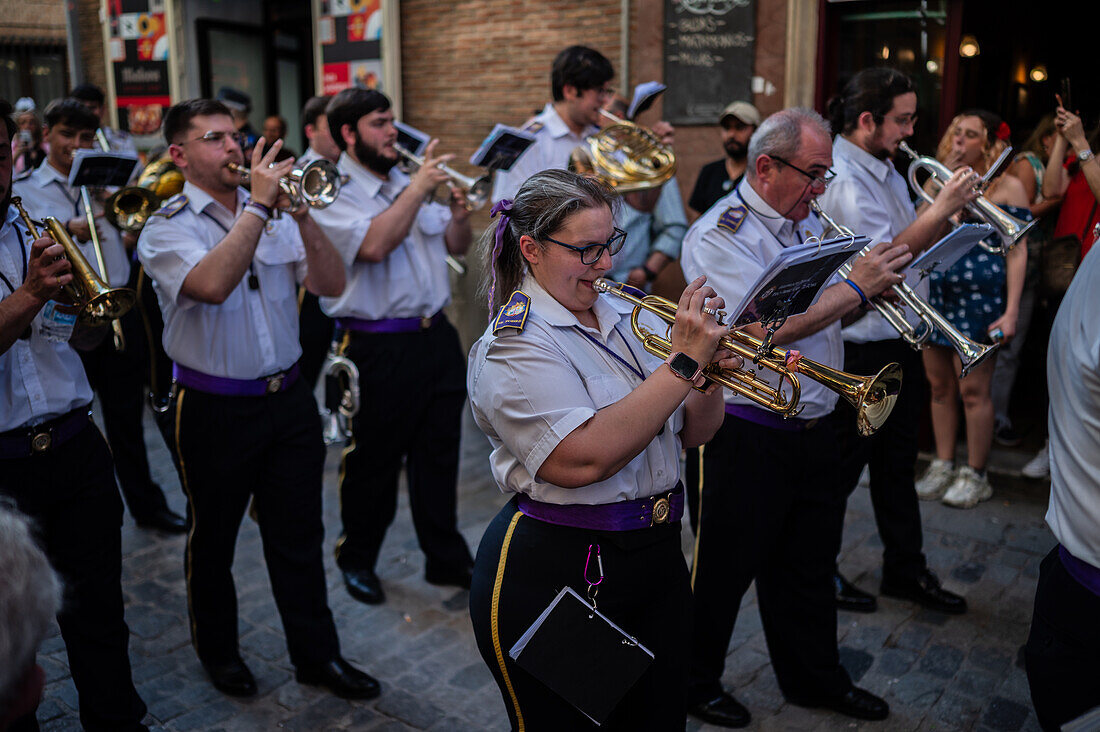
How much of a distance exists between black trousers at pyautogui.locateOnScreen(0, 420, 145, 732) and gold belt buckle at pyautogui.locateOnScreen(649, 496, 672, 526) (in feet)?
6.42

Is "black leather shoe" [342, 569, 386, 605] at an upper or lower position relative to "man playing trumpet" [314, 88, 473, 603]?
lower

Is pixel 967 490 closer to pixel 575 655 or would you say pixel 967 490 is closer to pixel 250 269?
pixel 575 655

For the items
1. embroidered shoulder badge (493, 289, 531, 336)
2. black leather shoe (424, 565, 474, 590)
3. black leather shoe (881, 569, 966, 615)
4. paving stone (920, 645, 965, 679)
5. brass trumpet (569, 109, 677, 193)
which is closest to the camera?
embroidered shoulder badge (493, 289, 531, 336)

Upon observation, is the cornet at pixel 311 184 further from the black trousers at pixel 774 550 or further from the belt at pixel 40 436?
the black trousers at pixel 774 550

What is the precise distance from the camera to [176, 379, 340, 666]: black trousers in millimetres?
3547

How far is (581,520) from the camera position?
7.41 ft

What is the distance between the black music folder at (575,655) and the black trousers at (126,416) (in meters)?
3.92

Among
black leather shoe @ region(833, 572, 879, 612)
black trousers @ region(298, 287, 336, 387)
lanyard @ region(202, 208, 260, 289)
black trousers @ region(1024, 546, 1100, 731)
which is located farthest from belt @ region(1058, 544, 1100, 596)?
black trousers @ region(298, 287, 336, 387)

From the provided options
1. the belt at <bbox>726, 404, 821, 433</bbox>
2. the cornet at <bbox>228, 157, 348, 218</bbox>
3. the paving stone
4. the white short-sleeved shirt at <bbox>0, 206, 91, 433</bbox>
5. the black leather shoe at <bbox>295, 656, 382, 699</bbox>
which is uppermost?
the cornet at <bbox>228, 157, 348, 218</bbox>

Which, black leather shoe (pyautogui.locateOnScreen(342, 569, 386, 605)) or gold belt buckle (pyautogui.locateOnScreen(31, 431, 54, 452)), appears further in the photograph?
black leather shoe (pyautogui.locateOnScreen(342, 569, 386, 605))

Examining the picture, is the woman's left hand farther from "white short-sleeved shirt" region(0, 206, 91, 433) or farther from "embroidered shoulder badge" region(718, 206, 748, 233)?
"white short-sleeved shirt" region(0, 206, 91, 433)

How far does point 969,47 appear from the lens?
6352 mm

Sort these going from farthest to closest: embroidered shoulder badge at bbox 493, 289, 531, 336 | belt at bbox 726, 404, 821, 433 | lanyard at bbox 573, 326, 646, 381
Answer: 1. belt at bbox 726, 404, 821, 433
2. lanyard at bbox 573, 326, 646, 381
3. embroidered shoulder badge at bbox 493, 289, 531, 336

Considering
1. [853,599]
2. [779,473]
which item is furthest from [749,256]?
[853,599]
